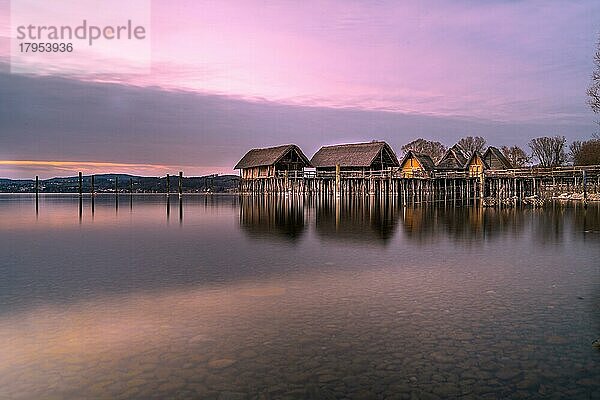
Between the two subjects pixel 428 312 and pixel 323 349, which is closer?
pixel 323 349

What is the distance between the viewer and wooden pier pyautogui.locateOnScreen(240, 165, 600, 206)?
156 ft

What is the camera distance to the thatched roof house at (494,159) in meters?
55.8

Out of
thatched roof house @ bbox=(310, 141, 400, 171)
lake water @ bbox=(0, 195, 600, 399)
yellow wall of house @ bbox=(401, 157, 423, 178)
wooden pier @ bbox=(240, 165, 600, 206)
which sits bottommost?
lake water @ bbox=(0, 195, 600, 399)

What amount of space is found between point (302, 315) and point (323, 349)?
63.7 inches

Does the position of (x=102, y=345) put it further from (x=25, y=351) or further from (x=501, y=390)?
(x=501, y=390)

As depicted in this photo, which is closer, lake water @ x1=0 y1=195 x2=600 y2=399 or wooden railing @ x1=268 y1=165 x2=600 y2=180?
lake water @ x1=0 y1=195 x2=600 y2=399

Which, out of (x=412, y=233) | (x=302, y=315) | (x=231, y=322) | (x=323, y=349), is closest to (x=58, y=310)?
(x=231, y=322)

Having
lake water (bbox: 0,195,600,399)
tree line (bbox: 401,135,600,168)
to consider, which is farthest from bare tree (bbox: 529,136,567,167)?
lake water (bbox: 0,195,600,399)

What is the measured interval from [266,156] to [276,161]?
3998mm

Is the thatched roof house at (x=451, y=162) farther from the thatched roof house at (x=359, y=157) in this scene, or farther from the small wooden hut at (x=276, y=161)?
the small wooden hut at (x=276, y=161)

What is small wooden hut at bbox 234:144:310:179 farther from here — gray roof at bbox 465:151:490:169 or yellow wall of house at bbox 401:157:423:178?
gray roof at bbox 465:151:490:169

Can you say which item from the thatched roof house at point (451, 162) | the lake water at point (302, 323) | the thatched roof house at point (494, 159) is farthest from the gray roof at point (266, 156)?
the lake water at point (302, 323)

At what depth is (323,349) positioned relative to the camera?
645cm

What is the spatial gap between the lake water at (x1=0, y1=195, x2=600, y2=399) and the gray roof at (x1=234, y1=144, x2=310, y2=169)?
4608 centimetres
